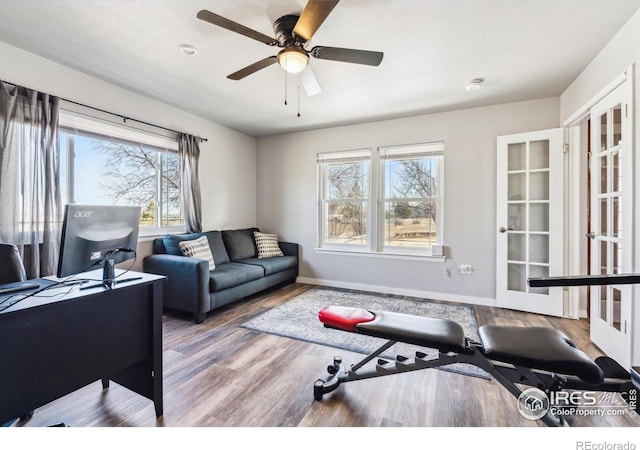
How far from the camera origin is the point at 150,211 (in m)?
3.56

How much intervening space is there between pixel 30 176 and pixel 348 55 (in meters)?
2.81

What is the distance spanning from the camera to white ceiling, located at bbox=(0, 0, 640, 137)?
1.89 meters

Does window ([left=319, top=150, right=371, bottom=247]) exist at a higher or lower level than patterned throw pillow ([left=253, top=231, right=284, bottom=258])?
higher

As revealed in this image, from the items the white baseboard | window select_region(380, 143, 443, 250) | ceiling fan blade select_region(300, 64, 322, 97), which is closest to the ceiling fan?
ceiling fan blade select_region(300, 64, 322, 97)

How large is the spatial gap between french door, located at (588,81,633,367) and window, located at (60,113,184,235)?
451 cm

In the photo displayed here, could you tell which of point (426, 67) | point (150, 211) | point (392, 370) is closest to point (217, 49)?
point (426, 67)

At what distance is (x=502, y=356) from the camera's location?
140 centimetres

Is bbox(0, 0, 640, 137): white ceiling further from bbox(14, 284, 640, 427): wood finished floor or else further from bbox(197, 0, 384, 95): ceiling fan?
bbox(14, 284, 640, 427): wood finished floor

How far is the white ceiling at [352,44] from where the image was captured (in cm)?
189

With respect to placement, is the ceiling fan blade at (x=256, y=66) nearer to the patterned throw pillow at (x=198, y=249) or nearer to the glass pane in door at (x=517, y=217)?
the patterned throw pillow at (x=198, y=249)

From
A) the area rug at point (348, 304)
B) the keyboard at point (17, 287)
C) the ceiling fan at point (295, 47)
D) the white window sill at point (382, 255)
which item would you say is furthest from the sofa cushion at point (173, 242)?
the ceiling fan at point (295, 47)

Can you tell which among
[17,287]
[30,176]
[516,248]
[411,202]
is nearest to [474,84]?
[411,202]

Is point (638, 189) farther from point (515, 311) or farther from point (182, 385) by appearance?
point (182, 385)
